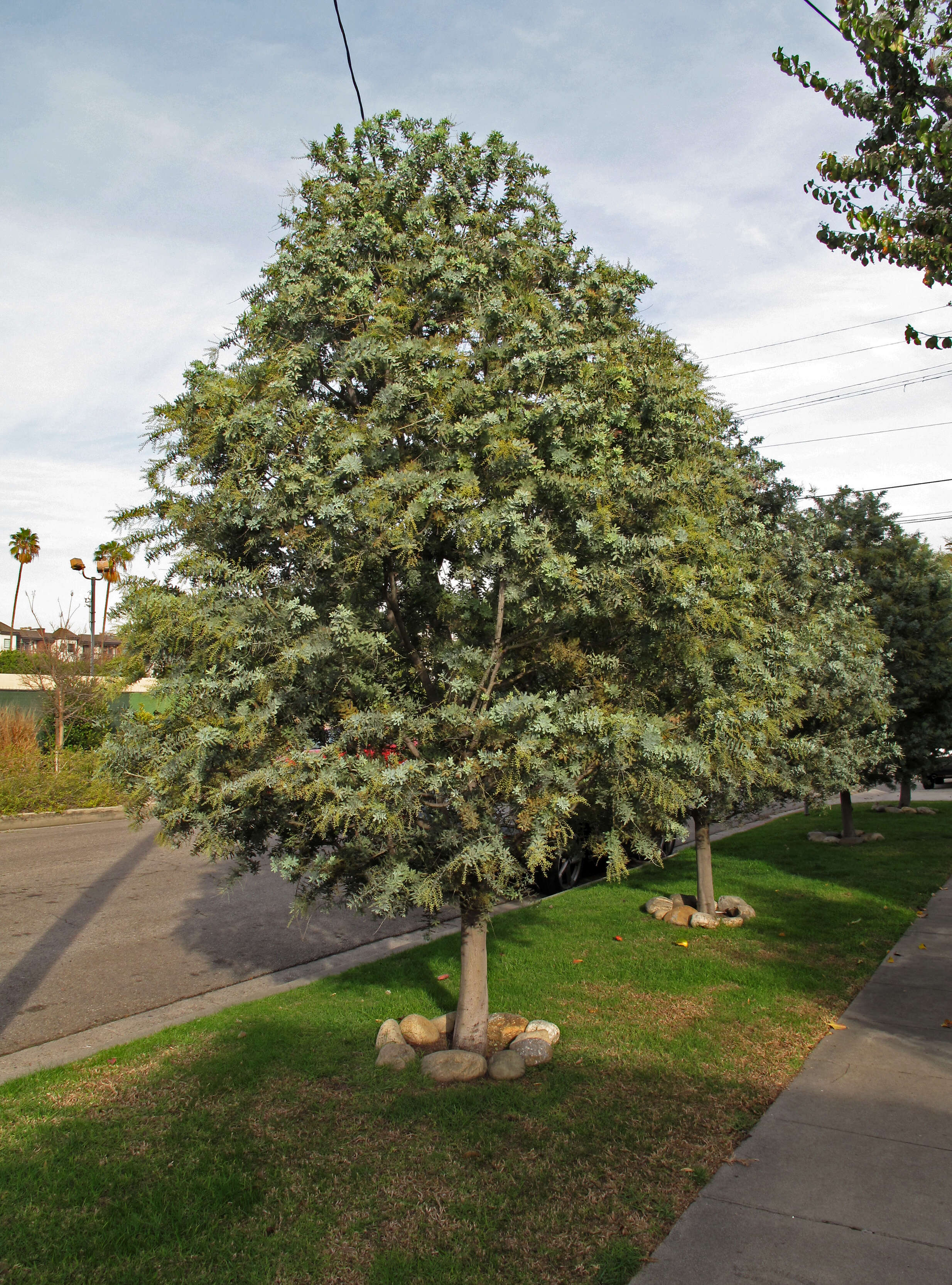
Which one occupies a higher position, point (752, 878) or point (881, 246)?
point (881, 246)

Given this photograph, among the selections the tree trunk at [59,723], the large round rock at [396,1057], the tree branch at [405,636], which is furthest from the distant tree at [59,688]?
the tree branch at [405,636]

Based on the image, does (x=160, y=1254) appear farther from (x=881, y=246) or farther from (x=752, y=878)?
(x=752, y=878)

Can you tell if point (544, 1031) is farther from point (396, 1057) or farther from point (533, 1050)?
point (396, 1057)

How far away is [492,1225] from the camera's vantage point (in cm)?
360

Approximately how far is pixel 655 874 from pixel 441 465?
375 inches

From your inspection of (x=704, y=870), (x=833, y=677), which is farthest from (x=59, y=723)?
(x=833, y=677)

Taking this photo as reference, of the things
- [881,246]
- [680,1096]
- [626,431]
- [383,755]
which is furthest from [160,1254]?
[881,246]

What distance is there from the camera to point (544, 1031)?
5.70 metres

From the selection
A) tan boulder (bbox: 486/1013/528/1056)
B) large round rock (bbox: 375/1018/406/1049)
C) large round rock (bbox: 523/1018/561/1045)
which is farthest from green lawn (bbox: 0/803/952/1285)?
tan boulder (bbox: 486/1013/528/1056)

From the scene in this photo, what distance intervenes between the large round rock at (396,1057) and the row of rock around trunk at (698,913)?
4347 mm

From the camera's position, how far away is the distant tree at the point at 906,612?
1390 centimetres

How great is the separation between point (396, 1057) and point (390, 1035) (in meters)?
0.29

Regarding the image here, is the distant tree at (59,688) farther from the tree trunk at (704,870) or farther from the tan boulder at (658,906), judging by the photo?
the tree trunk at (704,870)

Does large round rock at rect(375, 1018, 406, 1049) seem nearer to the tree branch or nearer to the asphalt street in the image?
the asphalt street
